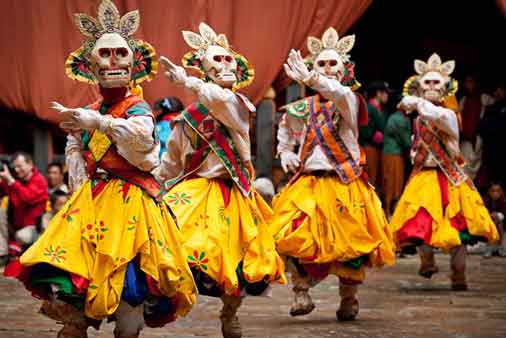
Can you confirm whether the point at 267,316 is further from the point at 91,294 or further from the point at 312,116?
the point at 91,294

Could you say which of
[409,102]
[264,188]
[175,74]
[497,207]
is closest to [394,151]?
[497,207]

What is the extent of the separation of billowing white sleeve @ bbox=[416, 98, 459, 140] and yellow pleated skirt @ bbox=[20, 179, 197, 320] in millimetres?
3194

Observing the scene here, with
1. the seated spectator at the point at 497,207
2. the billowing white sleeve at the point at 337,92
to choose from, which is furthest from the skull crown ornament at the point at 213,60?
the seated spectator at the point at 497,207

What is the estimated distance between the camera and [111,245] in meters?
4.62

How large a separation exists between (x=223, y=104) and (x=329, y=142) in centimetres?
119

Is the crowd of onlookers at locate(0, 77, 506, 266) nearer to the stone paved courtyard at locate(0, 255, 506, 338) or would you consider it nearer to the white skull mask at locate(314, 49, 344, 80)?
the stone paved courtyard at locate(0, 255, 506, 338)

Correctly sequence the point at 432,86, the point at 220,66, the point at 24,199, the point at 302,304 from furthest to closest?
1. the point at 24,199
2. the point at 432,86
3. the point at 302,304
4. the point at 220,66

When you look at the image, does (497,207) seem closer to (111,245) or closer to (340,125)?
(340,125)

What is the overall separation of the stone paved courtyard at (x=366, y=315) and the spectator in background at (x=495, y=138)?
A: 7.14 ft

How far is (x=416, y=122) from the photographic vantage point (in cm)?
808

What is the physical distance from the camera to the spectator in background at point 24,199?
931 cm

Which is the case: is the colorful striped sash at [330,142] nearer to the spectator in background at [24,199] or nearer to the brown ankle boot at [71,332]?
the brown ankle boot at [71,332]

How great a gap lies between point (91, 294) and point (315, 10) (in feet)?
19.3

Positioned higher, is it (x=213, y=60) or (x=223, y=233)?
(x=213, y=60)
